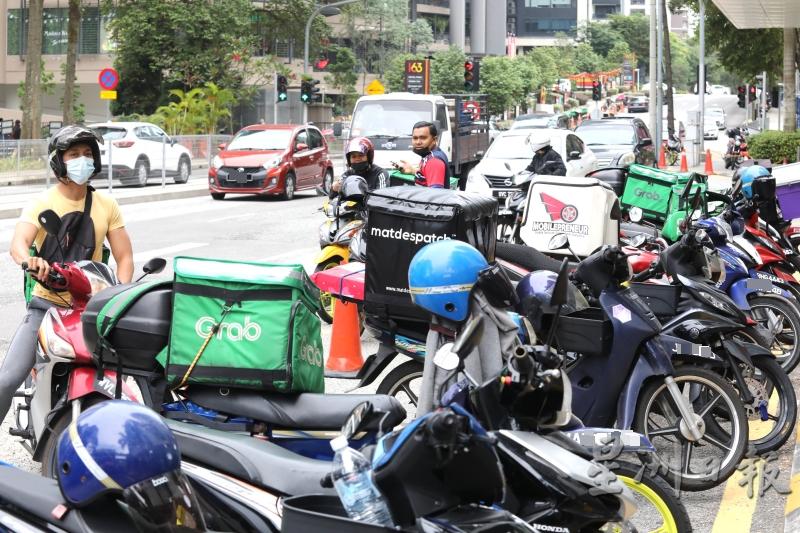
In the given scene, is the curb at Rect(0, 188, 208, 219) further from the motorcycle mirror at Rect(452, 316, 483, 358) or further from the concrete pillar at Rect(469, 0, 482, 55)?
the concrete pillar at Rect(469, 0, 482, 55)

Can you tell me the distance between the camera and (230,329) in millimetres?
5043

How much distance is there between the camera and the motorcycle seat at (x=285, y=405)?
480 centimetres

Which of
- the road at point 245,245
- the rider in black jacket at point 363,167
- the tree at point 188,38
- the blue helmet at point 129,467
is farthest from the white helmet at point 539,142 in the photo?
the tree at point 188,38

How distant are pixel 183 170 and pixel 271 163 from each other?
6475 mm

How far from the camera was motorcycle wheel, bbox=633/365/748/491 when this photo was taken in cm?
605

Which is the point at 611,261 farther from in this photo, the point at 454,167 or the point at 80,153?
the point at 454,167

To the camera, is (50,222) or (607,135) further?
(607,135)

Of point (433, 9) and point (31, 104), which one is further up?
point (433, 9)

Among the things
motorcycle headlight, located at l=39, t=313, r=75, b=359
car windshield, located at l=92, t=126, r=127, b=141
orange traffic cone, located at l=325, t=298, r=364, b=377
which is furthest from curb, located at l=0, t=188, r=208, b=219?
motorcycle headlight, located at l=39, t=313, r=75, b=359

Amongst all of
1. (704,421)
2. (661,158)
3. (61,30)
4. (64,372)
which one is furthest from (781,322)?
(61,30)

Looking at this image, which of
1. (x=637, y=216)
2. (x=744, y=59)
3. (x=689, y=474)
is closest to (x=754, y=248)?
(x=637, y=216)

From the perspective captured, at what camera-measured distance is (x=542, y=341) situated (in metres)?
5.88

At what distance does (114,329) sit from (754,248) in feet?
17.9

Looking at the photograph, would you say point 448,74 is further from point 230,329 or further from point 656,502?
point 656,502
